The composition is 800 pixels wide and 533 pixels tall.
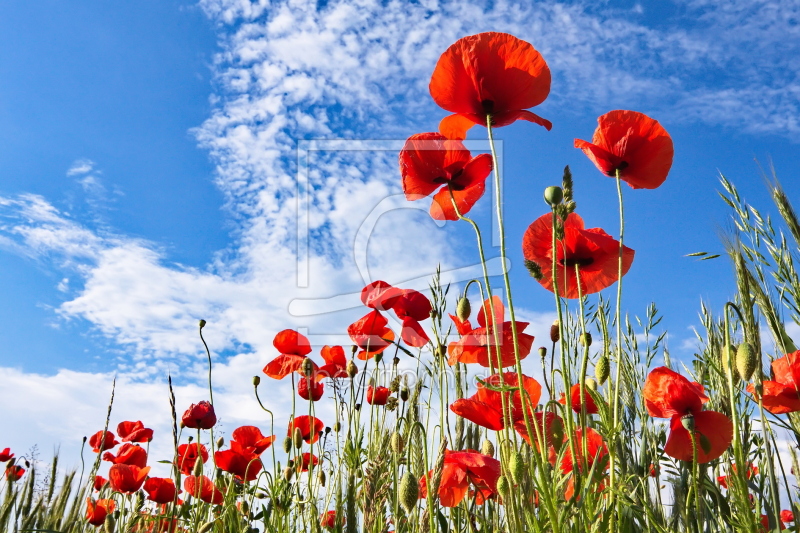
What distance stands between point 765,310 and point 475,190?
91 cm

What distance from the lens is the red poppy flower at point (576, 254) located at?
5.52 feet

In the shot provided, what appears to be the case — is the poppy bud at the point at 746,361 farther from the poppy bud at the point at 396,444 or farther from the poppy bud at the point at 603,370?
the poppy bud at the point at 396,444

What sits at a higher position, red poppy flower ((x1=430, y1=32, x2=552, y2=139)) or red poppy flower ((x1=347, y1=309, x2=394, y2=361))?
red poppy flower ((x1=430, y1=32, x2=552, y2=139))

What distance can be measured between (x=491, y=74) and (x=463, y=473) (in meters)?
1.11

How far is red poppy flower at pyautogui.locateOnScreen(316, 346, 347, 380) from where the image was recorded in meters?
3.01

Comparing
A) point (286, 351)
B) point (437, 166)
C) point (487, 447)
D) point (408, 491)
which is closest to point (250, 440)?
point (286, 351)

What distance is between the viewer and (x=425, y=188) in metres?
1.80

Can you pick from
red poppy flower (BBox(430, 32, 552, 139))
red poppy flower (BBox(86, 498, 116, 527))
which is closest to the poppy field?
red poppy flower (BBox(430, 32, 552, 139))

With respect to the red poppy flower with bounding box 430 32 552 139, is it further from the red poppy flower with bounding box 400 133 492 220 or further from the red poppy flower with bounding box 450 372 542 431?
the red poppy flower with bounding box 450 372 542 431

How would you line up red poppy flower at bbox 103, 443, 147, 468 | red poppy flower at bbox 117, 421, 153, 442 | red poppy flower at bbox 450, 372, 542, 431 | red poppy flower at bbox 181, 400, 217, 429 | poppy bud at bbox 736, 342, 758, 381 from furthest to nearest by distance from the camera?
red poppy flower at bbox 117, 421, 153, 442 → red poppy flower at bbox 103, 443, 147, 468 → red poppy flower at bbox 181, 400, 217, 429 → red poppy flower at bbox 450, 372, 542, 431 → poppy bud at bbox 736, 342, 758, 381

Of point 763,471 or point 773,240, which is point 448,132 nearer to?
point 773,240

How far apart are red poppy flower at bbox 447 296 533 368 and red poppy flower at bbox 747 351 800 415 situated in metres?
0.68

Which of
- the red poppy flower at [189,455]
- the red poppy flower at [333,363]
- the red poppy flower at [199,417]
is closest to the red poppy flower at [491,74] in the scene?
the red poppy flower at [333,363]

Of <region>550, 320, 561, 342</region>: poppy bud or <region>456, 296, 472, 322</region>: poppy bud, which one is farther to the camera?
<region>550, 320, 561, 342</region>: poppy bud
